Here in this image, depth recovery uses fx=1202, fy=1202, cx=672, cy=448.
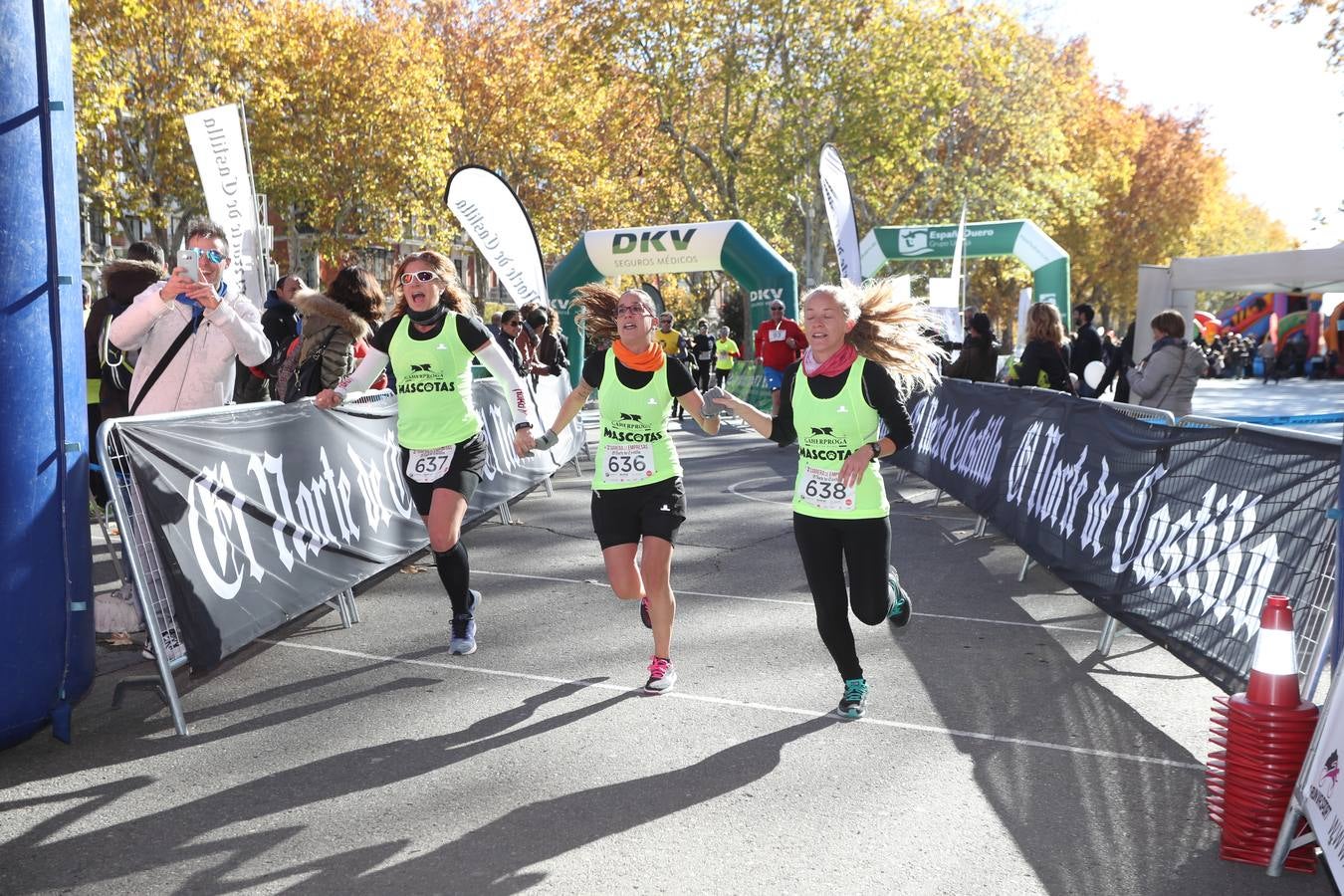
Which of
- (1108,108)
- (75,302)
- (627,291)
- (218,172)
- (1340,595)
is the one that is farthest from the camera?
(1108,108)

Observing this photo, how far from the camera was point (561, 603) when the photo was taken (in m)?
7.20

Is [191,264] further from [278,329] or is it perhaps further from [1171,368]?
[1171,368]

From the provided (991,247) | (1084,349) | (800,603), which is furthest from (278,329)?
(991,247)

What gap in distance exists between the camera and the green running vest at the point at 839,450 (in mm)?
4871

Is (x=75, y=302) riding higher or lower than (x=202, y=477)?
higher

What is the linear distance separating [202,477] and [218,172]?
991 centimetres

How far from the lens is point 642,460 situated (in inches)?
210

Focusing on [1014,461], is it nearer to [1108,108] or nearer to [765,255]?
[765,255]

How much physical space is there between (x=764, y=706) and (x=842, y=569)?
0.70 metres

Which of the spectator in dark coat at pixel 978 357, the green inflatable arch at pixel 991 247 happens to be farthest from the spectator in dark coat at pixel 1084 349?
the green inflatable arch at pixel 991 247

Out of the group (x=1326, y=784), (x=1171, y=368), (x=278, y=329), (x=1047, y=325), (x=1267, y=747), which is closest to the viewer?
(x=1326, y=784)

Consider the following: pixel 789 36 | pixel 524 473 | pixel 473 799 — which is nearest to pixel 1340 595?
pixel 473 799

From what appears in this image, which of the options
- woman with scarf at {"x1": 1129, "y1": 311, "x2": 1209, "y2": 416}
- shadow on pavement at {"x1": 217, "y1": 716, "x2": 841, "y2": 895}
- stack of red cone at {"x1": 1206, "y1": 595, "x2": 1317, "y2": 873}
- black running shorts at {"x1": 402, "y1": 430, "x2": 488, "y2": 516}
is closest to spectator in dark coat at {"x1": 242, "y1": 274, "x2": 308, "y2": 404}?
black running shorts at {"x1": 402, "y1": 430, "x2": 488, "y2": 516}

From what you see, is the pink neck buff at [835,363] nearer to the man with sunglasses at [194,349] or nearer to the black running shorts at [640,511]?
the black running shorts at [640,511]
